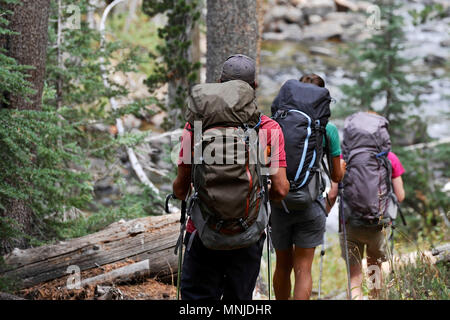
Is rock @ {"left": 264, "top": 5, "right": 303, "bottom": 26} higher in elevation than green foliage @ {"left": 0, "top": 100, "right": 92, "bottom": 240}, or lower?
higher

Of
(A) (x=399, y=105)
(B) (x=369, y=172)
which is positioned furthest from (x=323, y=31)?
(B) (x=369, y=172)

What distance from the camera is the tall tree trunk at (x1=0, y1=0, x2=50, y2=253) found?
18.8 feet

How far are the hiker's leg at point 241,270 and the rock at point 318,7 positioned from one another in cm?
2960

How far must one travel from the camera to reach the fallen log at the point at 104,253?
536cm

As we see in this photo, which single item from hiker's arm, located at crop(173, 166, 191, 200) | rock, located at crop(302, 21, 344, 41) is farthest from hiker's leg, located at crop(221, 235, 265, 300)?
rock, located at crop(302, 21, 344, 41)

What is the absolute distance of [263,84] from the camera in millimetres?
20875

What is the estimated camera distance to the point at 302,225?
4645mm

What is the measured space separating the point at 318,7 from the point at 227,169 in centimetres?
3054

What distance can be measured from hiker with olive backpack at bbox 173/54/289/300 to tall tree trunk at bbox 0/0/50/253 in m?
3.00

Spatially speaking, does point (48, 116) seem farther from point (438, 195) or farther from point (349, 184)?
point (438, 195)

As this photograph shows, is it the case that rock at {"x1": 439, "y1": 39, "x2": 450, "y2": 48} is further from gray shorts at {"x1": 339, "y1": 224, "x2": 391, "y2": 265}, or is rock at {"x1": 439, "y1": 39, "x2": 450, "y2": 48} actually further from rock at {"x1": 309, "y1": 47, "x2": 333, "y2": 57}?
gray shorts at {"x1": 339, "y1": 224, "x2": 391, "y2": 265}

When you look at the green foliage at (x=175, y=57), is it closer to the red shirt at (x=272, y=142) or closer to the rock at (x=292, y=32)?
the red shirt at (x=272, y=142)

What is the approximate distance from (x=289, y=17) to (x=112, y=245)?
26893 mm

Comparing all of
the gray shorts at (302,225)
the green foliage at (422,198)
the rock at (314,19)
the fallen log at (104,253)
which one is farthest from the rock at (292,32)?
the gray shorts at (302,225)
